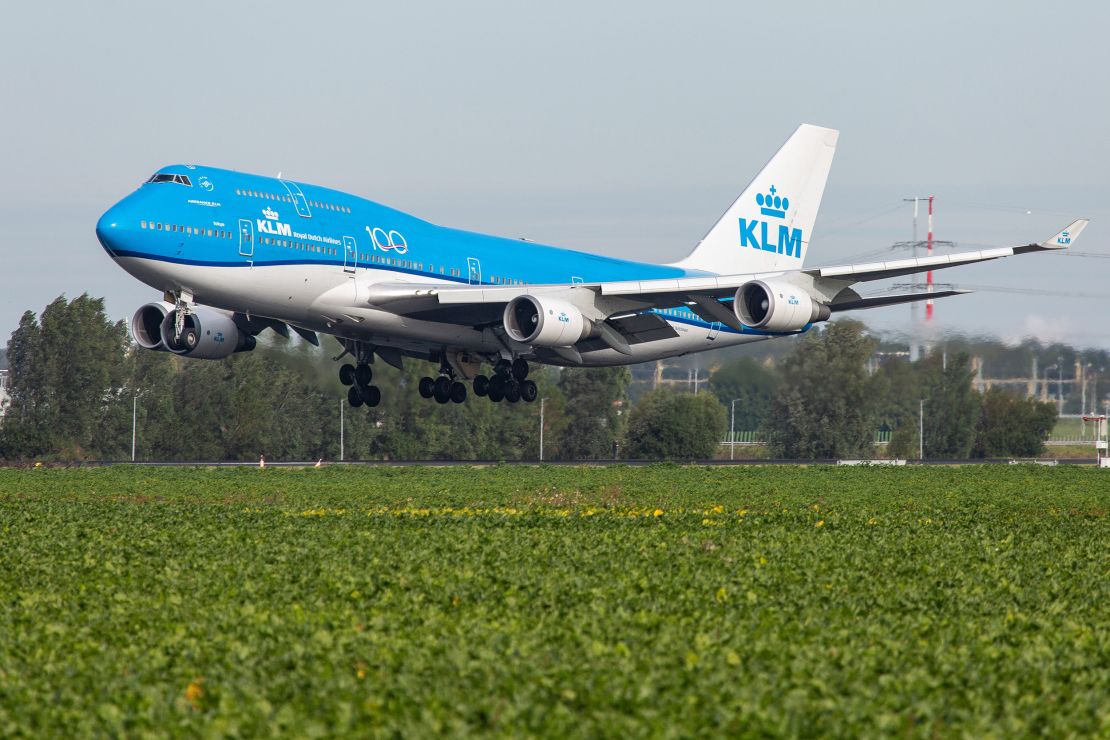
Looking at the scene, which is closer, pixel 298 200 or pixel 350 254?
pixel 298 200

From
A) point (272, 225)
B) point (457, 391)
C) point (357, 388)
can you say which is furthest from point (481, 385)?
point (272, 225)

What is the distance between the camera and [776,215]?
Result: 56.7 metres

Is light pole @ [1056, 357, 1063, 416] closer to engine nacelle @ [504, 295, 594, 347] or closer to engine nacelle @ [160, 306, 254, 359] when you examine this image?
engine nacelle @ [504, 295, 594, 347]

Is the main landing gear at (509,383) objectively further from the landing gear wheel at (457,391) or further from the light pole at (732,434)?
the light pole at (732,434)

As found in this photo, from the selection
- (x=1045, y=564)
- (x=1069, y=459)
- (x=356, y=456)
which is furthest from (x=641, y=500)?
(x=356, y=456)

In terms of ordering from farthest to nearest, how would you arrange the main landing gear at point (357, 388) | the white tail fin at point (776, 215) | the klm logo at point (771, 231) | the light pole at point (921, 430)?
the light pole at point (921, 430) → the klm logo at point (771, 231) → the white tail fin at point (776, 215) → the main landing gear at point (357, 388)

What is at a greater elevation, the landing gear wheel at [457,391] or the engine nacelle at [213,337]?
the engine nacelle at [213,337]

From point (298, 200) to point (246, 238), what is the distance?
2286 millimetres

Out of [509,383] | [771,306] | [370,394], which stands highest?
[771,306]

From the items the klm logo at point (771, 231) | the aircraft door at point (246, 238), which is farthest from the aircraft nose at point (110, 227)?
the klm logo at point (771, 231)

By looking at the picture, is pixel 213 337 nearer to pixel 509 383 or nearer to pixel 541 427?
pixel 509 383

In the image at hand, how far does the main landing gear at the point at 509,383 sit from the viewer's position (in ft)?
147

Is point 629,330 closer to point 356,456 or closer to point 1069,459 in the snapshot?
point 1069,459

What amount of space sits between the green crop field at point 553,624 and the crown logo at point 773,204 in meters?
24.4
